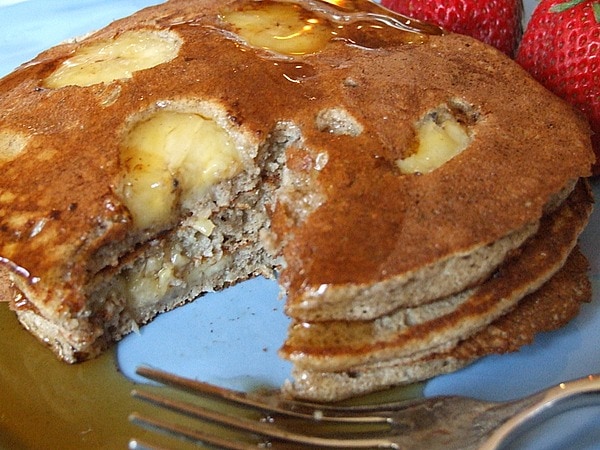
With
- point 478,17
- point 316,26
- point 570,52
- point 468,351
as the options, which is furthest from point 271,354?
point 478,17

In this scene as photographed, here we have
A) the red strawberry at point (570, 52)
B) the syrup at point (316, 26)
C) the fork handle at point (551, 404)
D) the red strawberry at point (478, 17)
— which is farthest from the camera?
the red strawberry at point (478, 17)

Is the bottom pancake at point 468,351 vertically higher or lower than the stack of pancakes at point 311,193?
lower

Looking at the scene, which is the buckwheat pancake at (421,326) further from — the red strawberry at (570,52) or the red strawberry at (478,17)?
the red strawberry at (478,17)

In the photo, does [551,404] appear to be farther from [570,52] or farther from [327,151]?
[570,52]

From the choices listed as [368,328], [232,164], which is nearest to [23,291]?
[232,164]

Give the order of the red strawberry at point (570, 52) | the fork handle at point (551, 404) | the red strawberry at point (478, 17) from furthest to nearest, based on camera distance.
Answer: the red strawberry at point (478, 17) < the red strawberry at point (570, 52) < the fork handle at point (551, 404)

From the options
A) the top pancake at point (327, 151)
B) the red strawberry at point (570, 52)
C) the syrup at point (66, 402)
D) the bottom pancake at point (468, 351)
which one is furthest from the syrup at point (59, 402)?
the red strawberry at point (570, 52)

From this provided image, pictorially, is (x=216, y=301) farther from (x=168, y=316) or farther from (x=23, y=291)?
(x=23, y=291)
